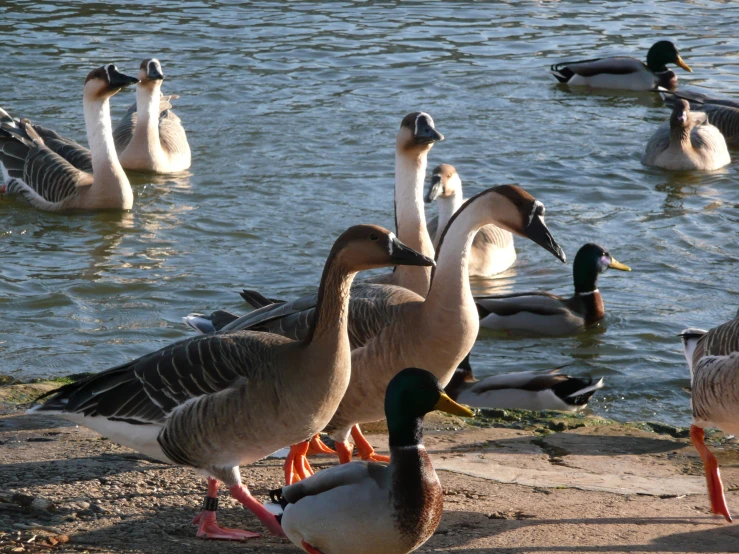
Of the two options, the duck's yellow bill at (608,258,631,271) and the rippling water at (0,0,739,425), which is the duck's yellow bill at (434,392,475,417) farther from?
the duck's yellow bill at (608,258,631,271)

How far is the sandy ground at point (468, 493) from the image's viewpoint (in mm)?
5234

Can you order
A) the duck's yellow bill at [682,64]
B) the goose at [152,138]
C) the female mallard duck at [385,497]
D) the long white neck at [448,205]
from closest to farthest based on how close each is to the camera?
the female mallard duck at [385,497] < the long white neck at [448,205] < the goose at [152,138] < the duck's yellow bill at [682,64]

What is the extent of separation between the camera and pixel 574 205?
1345cm

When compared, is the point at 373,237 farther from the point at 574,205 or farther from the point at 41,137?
the point at 41,137

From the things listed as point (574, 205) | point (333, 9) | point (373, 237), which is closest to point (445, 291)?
point (373, 237)

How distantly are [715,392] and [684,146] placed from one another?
910cm

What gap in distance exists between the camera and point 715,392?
6465mm

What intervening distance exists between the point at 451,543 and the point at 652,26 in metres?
19.5

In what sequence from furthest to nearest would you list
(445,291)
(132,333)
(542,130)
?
1. (542,130)
2. (132,333)
3. (445,291)

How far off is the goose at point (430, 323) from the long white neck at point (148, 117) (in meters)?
8.35

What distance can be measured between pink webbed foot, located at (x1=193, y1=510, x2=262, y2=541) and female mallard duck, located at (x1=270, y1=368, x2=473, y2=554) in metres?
0.39

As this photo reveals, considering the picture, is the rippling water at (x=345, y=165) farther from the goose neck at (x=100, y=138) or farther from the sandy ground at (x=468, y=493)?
the sandy ground at (x=468, y=493)

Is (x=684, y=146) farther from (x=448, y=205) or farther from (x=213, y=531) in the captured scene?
(x=213, y=531)

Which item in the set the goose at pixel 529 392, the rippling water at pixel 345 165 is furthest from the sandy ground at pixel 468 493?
the rippling water at pixel 345 165
